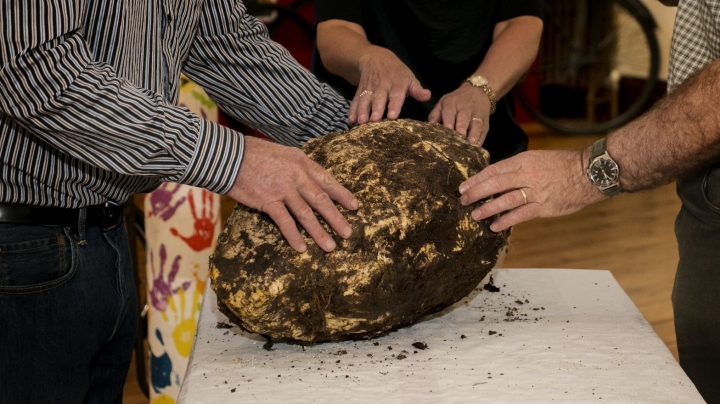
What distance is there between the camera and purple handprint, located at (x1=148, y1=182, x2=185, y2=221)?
2451 mm

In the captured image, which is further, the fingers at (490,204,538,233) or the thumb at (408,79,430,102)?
the thumb at (408,79,430,102)

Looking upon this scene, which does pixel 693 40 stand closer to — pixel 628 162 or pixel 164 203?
pixel 628 162

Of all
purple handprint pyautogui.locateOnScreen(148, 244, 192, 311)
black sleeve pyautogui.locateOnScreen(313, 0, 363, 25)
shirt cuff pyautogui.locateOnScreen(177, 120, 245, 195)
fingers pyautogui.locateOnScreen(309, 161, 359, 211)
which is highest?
black sleeve pyautogui.locateOnScreen(313, 0, 363, 25)

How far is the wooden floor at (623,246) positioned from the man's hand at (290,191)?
5.96 ft

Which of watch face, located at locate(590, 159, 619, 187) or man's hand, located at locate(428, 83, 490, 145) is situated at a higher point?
man's hand, located at locate(428, 83, 490, 145)

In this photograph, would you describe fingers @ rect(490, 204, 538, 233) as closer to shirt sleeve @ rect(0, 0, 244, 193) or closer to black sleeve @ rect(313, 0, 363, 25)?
shirt sleeve @ rect(0, 0, 244, 193)

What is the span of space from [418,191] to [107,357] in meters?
0.73

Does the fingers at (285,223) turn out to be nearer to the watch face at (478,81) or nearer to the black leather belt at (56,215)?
the black leather belt at (56,215)

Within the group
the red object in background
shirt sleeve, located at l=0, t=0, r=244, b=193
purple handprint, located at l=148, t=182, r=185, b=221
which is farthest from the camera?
the red object in background

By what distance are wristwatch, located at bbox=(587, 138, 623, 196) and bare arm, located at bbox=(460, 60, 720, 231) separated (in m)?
0.01

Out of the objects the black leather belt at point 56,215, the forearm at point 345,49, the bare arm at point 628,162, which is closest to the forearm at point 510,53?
the forearm at point 345,49

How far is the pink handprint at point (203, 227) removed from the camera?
8.20 ft

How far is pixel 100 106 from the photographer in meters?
1.25

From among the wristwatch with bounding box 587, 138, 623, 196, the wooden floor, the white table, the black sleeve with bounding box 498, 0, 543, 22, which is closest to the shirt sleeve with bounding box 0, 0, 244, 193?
the white table
